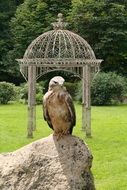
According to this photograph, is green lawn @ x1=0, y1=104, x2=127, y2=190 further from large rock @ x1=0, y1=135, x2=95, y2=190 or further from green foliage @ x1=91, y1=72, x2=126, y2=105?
green foliage @ x1=91, y1=72, x2=126, y2=105

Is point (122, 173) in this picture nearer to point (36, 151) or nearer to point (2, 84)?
point (36, 151)

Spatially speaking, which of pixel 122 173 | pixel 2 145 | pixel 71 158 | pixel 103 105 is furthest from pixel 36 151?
pixel 103 105

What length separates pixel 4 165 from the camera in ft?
20.0

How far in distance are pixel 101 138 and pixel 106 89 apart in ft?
37.4

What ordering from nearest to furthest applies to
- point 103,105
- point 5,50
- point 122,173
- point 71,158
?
1. point 71,158
2. point 122,173
3. point 103,105
4. point 5,50

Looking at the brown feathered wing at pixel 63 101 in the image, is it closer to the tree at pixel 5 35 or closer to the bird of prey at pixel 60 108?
the bird of prey at pixel 60 108

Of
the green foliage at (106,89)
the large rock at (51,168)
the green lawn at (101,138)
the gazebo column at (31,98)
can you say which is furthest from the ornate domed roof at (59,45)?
the large rock at (51,168)

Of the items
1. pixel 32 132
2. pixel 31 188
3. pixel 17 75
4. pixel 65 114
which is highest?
pixel 65 114

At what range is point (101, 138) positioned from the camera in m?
14.2

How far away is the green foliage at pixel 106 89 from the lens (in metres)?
25.6

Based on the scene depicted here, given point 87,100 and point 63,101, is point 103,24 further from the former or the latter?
point 63,101

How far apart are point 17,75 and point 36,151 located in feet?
95.7

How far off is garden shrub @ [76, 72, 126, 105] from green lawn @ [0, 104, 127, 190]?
3.19 metres

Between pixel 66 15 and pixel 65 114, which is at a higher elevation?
pixel 65 114
